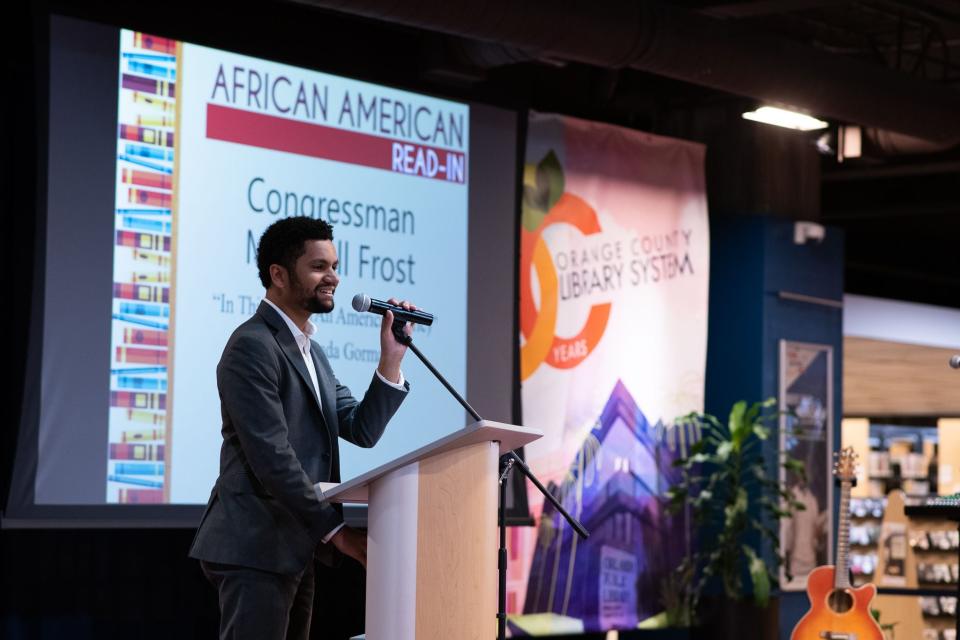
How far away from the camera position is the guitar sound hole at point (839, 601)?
631cm

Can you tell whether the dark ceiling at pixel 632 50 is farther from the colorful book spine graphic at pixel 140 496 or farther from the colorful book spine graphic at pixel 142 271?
the colorful book spine graphic at pixel 140 496

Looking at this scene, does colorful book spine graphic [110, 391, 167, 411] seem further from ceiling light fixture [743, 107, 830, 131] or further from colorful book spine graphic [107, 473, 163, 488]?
ceiling light fixture [743, 107, 830, 131]

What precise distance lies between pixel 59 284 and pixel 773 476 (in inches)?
161

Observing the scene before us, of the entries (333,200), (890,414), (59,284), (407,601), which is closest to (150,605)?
(59,284)

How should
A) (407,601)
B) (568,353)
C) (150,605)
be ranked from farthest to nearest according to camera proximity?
1. (568,353)
2. (150,605)
3. (407,601)

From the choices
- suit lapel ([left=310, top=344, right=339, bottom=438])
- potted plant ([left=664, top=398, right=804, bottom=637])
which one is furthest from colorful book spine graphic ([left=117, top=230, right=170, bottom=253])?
potted plant ([left=664, top=398, right=804, bottom=637])

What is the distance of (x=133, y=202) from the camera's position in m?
5.05

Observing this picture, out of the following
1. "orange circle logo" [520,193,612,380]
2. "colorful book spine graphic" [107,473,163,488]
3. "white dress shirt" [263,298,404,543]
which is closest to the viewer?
"white dress shirt" [263,298,404,543]

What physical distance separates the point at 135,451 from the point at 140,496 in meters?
0.16

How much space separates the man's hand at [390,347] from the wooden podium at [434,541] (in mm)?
392

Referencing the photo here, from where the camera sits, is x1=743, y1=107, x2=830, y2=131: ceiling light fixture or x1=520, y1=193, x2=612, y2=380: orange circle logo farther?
x1=520, y1=193, x2=612, y2=380: orange circle logo

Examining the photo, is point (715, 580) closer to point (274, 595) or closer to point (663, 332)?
point (663, 332)

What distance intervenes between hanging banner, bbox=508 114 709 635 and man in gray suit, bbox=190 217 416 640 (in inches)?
136

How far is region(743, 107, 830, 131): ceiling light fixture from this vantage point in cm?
653
